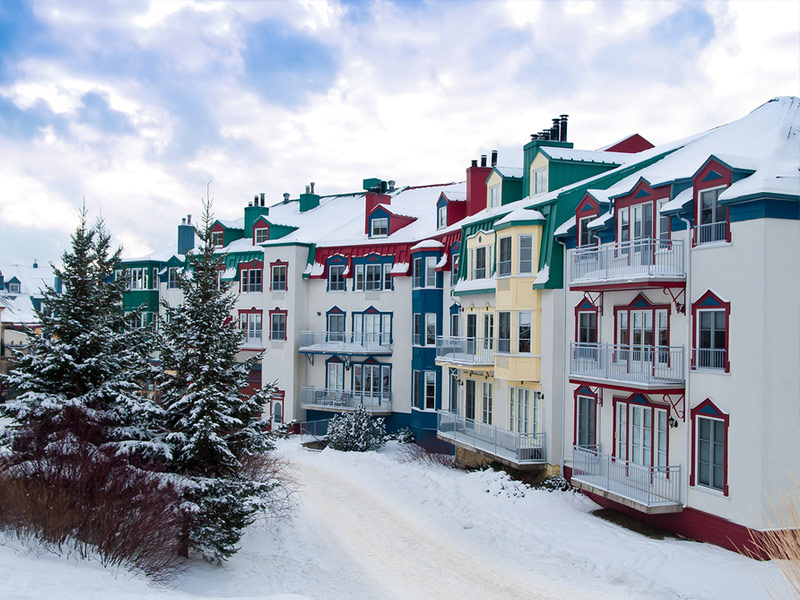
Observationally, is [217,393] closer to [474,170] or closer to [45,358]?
[45,358]

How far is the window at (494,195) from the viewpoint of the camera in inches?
1367

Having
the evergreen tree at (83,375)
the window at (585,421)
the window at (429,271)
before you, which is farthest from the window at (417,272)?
the evergreen tree at (83,375)

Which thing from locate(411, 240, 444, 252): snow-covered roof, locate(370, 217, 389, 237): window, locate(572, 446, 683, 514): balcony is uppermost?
locate(370, 217, 389, 237): window

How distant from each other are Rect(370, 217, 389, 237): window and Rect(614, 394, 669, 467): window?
22823 mm

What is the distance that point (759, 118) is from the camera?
23.7 meters

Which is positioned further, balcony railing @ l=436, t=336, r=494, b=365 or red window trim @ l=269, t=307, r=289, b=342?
red window trim @ l=269, t=307, r=289, b=342

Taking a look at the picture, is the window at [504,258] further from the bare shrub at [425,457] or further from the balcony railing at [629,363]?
the bare shrub at [425,457]

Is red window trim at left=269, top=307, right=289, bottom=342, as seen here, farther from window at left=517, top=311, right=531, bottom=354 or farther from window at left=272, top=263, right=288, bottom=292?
window at left=517, top=311, right=531, bottom=354

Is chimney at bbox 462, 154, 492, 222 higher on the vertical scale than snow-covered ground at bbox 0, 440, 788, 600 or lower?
higher

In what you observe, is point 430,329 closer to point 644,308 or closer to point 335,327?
point 335,327

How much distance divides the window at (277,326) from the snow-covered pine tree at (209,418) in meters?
25.2

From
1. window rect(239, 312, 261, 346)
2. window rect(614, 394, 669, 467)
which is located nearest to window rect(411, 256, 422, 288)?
window rect(239, 312, 261, 346)

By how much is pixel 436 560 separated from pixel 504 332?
11.5 m

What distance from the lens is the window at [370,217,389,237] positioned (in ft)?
146
